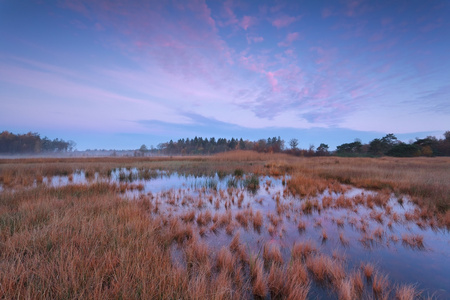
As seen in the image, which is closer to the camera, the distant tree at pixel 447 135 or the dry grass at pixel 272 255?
the dry grass at pixel 272 255

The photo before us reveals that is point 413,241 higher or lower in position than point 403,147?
lower

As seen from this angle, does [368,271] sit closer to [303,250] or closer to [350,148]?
[303,250]

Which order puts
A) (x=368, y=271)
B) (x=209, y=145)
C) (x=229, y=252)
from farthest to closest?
1. (x=209, y=145)
2. (x=229, y=252)
3. (x=368, y=271)

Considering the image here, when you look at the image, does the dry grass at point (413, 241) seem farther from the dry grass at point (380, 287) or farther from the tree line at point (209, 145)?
the tree line at point (209, 145)

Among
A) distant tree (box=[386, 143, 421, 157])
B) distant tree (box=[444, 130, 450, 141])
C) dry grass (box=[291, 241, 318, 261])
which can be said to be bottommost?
dry grass (box=[291, 241, 318, 261])

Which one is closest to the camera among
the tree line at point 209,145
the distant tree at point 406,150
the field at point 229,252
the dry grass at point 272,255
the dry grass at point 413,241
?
the field at point 229,252

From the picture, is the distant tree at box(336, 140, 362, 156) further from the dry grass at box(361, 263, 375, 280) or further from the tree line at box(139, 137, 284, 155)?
the dry grass at box(361, 263, 375, 280)

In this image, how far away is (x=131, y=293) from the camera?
2.22 metres

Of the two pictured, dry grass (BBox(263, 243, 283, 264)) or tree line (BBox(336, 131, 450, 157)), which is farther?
tree line (BBox(336, 131, 450, 157))

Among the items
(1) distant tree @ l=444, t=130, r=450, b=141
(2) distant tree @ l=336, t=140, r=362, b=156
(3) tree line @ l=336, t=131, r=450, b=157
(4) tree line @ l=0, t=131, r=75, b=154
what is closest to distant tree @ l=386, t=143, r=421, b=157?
(3) tree line @ l=336, t=131, r=450, b=157

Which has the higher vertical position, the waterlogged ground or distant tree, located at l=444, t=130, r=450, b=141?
distant tree, located at l=444, t=130, r=450, b=141

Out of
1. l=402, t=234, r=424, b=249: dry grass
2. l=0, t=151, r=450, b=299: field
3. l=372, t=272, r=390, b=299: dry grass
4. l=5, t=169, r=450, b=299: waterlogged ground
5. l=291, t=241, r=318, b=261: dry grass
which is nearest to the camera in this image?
l=0, t=151, r=450, b=299: field

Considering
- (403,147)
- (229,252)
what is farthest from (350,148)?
(229,252)

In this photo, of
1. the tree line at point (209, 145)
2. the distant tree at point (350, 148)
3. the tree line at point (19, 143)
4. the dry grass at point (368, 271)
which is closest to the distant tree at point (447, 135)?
the distant tree at point (350, 148)
